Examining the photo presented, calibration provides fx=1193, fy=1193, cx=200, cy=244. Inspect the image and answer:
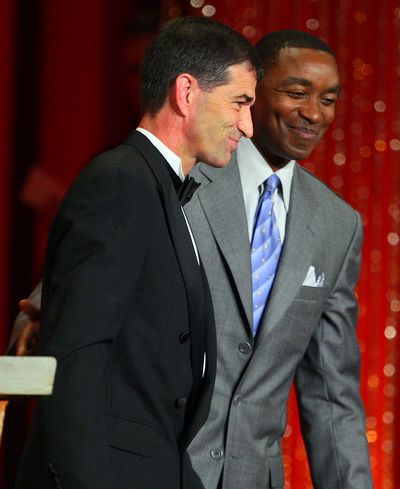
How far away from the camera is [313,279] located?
180 cm

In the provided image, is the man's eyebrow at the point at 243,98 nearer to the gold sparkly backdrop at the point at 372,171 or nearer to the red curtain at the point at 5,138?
the red curtain at the point at 5,138

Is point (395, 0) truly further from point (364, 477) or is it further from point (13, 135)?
point (364, 477)

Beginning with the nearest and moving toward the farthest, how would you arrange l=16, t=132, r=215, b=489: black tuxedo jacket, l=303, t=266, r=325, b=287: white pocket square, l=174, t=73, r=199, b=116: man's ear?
l=16, t=132, r=215, b=489: black tuxedo jacket < l=174, t=73, r=199, b=116: man's ear < l=303, t=266, r=325, b=287: white pocket square

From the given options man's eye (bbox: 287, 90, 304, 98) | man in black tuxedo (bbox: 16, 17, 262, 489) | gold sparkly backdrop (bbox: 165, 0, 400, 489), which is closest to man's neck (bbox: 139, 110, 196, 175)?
man in black tuxedo (bbox: 16, 17, 262, 489)

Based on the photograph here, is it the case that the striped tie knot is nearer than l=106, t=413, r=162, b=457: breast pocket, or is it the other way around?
l=106, t=413, r=162, b=457: breast pocket

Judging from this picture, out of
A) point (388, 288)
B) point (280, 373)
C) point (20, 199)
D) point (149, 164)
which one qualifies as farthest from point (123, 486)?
point (388, 288)

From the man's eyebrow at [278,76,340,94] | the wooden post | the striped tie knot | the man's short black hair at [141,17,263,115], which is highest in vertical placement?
the man's short black hair at [141,17,263,115]

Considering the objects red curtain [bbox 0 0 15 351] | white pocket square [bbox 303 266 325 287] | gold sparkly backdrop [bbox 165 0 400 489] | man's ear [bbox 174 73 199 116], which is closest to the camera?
man's ear [bbox 174 73 199 116]

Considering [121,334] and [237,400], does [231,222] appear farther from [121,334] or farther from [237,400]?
[121,334]

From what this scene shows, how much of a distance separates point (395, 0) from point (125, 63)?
609mm

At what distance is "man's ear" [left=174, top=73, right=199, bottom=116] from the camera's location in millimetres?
1344

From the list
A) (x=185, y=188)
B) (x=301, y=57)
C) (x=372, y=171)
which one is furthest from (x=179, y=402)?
(x=372, y=171)

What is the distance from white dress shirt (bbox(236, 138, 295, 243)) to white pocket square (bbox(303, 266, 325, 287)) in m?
0.07

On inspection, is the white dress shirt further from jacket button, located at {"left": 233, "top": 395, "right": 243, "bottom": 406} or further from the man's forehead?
jacket button, located at {"left": 233, "top": 395, "right": 243, "bottom": 406}
